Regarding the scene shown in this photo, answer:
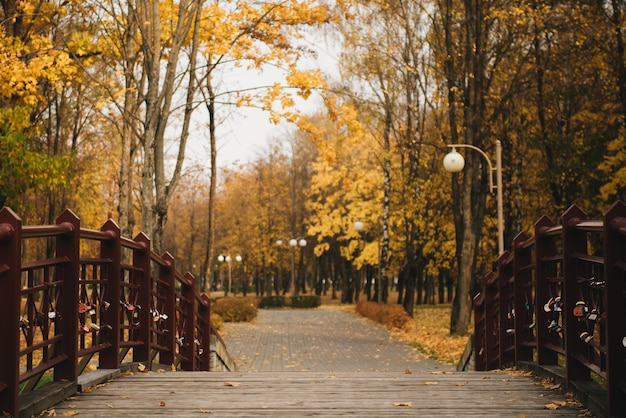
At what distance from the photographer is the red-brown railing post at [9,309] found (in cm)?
474

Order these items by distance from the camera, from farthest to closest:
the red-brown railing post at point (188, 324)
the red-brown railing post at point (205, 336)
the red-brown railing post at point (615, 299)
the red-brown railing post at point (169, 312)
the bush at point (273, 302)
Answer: the bush at point (273, 302) → the red-brown railing post at point (205, 336) → the red-brown railing post at point (188, 324) → the red-brown railing post at point (169, 312) → the red-brown railing post at point (615, 299)

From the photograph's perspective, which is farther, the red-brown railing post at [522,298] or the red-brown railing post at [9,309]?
the red-brown railing post at [522,298]

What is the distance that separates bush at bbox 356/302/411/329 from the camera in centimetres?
2789

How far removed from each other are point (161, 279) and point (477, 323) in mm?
4510

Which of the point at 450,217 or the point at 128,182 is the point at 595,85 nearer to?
the point at 450,217

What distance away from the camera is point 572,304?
6273mm

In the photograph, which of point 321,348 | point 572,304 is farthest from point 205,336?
point 321,348

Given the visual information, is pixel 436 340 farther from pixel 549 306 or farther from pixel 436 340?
pixel 549 306

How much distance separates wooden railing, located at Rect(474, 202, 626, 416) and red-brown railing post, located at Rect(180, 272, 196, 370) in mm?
4016

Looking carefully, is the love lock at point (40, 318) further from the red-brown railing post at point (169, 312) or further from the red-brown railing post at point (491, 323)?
the red-brown railing post at point (491, 323)

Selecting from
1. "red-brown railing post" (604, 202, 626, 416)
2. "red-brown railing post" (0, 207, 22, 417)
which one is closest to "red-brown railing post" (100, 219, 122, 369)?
"red-brown railing post" (0, 207, 22, 417)

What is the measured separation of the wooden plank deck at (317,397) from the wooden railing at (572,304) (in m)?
0.39

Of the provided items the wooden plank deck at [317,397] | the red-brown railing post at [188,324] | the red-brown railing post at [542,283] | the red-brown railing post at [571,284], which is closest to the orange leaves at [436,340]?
the red-brown railing post at [188,324]

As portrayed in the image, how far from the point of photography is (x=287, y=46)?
1872 cm
